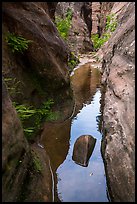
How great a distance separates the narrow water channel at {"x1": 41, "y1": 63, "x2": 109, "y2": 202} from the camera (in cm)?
518

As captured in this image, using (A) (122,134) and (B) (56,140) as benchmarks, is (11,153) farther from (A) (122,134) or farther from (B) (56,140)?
(B) (56,140)

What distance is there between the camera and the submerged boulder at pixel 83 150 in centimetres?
616

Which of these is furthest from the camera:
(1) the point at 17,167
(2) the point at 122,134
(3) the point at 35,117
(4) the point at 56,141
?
(4) the point at 56,141

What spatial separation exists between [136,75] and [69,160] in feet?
8.61

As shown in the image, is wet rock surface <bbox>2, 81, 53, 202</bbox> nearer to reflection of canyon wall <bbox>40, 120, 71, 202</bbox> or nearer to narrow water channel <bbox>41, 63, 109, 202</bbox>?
narrow water channel <bbox>41, 63, 109, 202</bbox>

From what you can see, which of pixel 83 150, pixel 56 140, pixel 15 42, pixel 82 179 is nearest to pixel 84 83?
pixel 56 140

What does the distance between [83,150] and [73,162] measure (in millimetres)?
394

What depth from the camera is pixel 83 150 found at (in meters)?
6.36

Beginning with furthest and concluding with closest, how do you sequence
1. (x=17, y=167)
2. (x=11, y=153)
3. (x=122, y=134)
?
(x=122, y=134)
(x=17, y=167)
(x=11, y=153)

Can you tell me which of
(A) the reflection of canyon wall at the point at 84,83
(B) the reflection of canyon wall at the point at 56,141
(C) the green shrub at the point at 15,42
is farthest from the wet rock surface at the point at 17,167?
(A) the reflection of canyon wall at the point at 84,83

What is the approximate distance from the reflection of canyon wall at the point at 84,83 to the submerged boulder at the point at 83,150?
289cm

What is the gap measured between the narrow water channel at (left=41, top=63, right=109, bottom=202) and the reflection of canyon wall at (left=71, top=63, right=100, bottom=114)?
0.10m

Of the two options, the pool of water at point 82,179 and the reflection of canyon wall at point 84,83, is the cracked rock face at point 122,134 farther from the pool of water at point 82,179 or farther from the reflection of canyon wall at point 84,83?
the reflection of canyon wall at point 84,83

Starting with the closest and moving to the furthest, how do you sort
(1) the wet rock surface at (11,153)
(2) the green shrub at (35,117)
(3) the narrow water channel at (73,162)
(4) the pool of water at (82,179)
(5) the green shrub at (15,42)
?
(1) the wet rock surface at (11,153)
(4) the pool of water at (82,179)
(3) the narrow water channel at (73,162)
(2) the green shrub at (35,117)
(5) the green shrub at (15,42)
